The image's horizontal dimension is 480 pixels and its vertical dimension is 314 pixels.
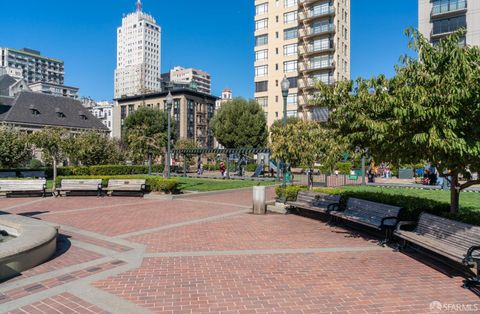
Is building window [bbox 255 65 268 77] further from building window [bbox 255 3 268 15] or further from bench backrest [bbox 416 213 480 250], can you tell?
bench backrest [bbox 416 213 480 250]

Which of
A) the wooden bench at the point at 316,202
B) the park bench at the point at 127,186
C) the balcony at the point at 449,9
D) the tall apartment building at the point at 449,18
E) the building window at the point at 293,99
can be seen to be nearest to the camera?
the wooden bench at the point at 316,202

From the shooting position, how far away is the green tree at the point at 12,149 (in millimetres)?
26069

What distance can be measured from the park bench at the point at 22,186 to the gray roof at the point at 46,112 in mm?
42128

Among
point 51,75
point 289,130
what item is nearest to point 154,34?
point 51,75

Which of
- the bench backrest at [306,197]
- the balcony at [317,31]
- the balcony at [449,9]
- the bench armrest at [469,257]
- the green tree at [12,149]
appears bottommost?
the bench armrest at [469,257]

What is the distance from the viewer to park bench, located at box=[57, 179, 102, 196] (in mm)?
17781

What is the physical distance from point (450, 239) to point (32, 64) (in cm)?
19546

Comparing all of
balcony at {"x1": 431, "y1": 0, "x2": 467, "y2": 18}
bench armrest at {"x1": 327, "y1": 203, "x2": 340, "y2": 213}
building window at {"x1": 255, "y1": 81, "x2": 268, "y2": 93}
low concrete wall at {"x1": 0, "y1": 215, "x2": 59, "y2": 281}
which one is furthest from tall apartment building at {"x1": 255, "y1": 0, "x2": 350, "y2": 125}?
low concrete wall at {"x1": 0, "y1": 215, "x2": 59, "y2": 281}

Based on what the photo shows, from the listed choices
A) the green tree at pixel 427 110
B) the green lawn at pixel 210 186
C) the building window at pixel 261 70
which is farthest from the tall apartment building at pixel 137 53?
the green tree at pixel 427 110

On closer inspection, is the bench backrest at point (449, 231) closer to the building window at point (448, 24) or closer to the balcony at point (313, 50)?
the building window at point (448, 24)

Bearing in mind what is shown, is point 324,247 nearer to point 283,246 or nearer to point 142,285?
point 283,246

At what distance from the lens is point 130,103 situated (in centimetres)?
9675

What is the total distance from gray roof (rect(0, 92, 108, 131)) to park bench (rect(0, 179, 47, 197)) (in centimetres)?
4213

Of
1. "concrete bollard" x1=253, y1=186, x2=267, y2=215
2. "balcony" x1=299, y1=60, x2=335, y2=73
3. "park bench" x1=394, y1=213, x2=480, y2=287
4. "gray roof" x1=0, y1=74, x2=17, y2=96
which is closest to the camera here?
"park bench" x1=394, y1=213, x2=480, y2=287
